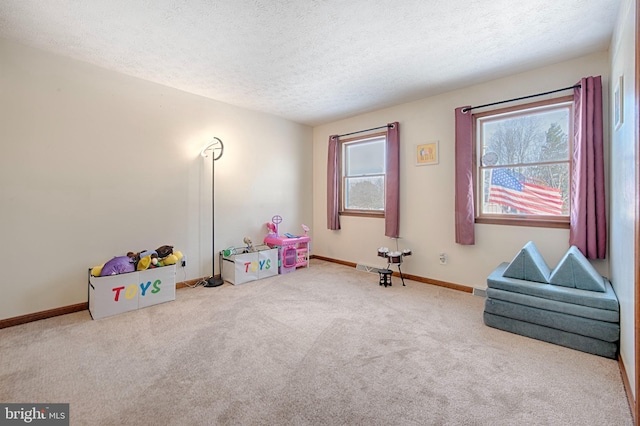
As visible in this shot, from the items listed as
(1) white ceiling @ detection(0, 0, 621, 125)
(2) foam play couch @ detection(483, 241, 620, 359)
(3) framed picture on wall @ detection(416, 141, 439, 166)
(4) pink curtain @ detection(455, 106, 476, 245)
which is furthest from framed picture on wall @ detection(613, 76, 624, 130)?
(3) framed picture on wall @ detection(416, 141, 439, 166)

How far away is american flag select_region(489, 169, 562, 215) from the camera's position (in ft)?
10.0

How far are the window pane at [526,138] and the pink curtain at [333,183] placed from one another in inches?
90.7

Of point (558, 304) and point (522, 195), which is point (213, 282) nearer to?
point (558, 304)

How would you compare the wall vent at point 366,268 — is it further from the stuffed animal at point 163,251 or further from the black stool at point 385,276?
the stuffed animal at point 163,251

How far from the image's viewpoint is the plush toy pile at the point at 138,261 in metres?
2.84

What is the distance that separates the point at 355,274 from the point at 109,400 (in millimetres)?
3297

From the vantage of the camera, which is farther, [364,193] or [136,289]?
[364,193]

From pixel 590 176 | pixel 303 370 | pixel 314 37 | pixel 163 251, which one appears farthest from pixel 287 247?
pixel 590 176

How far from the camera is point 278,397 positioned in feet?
5.39

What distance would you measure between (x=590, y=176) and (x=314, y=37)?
9.32 ft

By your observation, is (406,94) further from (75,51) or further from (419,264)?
(75,51)

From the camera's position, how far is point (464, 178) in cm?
349

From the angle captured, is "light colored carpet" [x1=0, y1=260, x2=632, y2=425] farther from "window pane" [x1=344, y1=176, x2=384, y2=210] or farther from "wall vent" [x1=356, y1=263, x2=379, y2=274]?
"window pane" [x1=344, y1=176, x2=384, y2=210]

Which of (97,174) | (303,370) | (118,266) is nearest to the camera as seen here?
(303,370)
